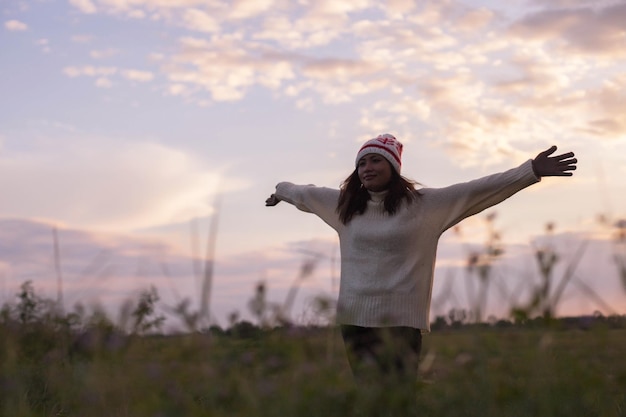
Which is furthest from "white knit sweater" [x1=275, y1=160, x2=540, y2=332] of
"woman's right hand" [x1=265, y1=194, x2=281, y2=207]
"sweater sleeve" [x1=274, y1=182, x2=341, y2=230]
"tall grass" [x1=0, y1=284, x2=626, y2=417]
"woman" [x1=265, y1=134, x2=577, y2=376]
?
"tall grass" [x1=0, y1=284, x2=626, y2=417]

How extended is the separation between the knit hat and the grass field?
242 cm

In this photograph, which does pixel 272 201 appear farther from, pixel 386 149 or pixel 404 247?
pixel 404 247

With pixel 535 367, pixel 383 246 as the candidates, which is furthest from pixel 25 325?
pixel 535 367

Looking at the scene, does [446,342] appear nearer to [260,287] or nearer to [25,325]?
[260,287]

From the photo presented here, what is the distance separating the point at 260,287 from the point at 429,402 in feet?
4.36

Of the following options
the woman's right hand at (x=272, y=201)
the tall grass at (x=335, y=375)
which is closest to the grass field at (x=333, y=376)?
the tall grass at (x=335, y=375)

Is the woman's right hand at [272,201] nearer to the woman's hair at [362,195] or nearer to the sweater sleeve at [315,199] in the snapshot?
the sweater sleeve at [315,199]

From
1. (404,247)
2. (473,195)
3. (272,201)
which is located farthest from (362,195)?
(272,201)

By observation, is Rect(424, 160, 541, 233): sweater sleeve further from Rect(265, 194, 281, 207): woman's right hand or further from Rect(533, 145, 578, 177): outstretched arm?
Rect(265, 194, 281, 207): woman's right hand

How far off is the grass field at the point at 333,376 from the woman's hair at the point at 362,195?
86.4 inches

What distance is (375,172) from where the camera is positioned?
20.5 feet

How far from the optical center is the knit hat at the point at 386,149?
637 centimetres

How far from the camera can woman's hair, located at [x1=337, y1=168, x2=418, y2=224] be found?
20.6 ft

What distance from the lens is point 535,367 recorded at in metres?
3.22
